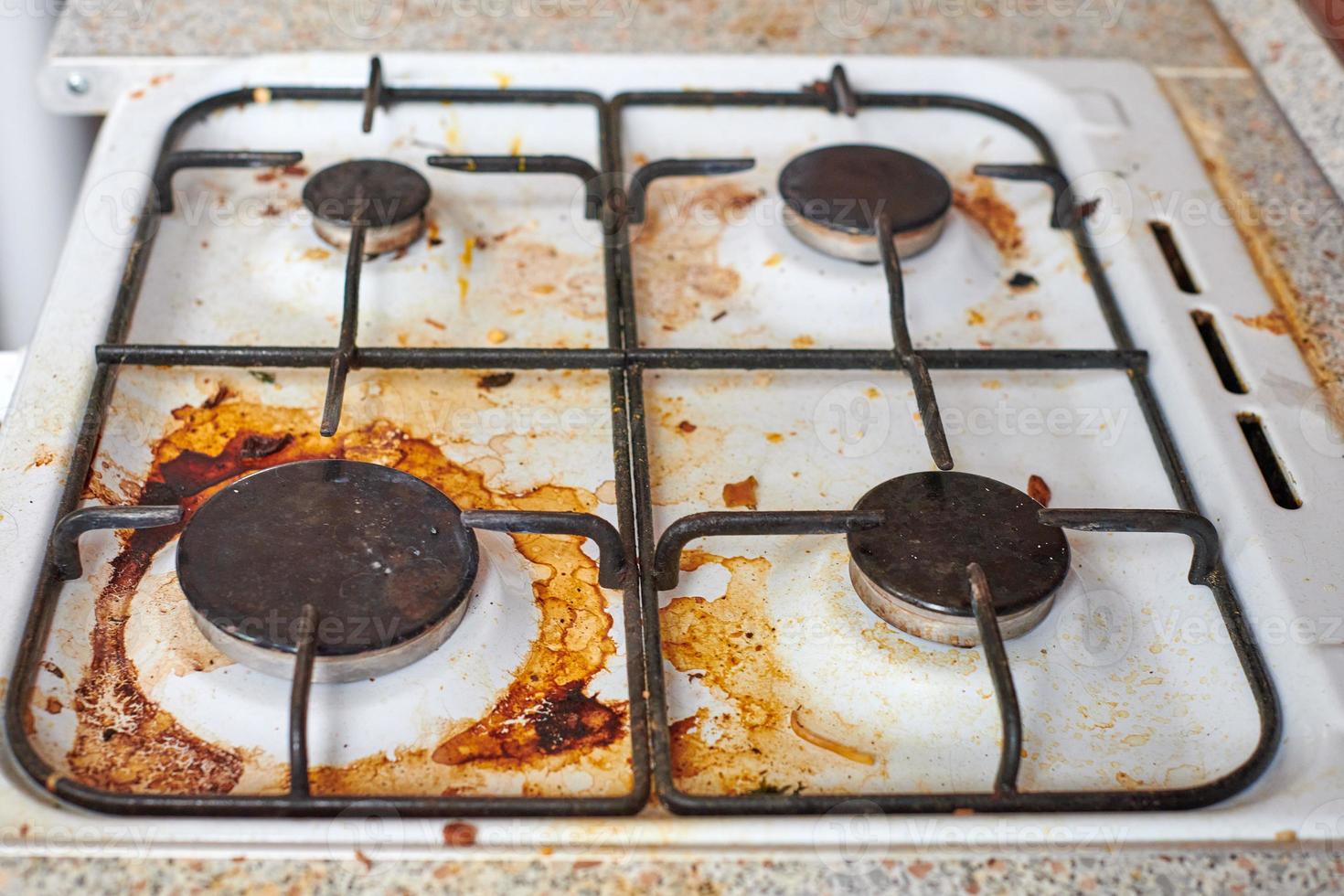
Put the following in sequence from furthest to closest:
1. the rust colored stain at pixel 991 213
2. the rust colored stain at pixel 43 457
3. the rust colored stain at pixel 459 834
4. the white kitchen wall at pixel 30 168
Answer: the white kitchen wall at pixel 30 168
the rust colored stain at pixel 991 213
the rust colored stain at pixel 43 457
the rust colored stain at pixel 459 834

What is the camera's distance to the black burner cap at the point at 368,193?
2.52ft

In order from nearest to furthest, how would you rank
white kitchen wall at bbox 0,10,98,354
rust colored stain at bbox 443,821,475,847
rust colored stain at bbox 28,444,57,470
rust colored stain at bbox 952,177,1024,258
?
rust colored stain at bbox 443,821,475,847 < rust colored stain at bbox 28,444,57,470 < rust colored stain at bbox 952,177,1024,258 < white kitchen wall at bbox 0,10,98,354

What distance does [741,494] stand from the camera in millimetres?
672

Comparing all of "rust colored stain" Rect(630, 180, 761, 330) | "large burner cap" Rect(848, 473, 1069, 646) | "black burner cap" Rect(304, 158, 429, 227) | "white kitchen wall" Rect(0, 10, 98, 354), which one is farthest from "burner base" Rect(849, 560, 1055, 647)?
"white kitchen wall" Rect(0, 10, 98, 354)

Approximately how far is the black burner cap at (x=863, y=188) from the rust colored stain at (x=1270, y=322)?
192 millimetres

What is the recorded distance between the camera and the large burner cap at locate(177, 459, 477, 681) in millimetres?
537

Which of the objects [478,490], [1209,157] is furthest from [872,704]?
[1209,157]

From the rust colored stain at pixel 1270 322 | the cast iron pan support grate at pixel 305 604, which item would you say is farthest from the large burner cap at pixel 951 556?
the rust colored stain at pixel 1270 322

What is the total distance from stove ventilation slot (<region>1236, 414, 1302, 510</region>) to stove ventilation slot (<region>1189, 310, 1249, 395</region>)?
0.08 feet

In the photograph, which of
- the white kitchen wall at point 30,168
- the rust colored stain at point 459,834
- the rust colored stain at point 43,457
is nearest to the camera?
the rust colored stain at point 459,834

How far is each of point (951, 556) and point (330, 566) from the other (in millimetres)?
289

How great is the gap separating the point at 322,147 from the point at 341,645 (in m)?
0.47

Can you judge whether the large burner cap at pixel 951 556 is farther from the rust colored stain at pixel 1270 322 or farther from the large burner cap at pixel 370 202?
the large burner cap at pixel 370 202

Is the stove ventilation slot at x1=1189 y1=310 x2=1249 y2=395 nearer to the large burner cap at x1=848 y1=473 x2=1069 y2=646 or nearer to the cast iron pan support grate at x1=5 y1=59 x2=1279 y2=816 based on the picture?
the cast iron pan support grate at x1=5 y1=59 x2=1279 y2=816
